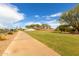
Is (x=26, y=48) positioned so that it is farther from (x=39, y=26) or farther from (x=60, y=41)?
(x=60, y=41)

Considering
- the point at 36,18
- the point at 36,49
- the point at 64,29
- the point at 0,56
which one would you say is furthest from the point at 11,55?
the point at 64,29

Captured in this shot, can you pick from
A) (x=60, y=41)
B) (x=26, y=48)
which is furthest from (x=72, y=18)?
(x=26, y=48)

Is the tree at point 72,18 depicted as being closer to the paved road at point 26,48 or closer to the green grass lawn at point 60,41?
the green grass lawn at point 60,41

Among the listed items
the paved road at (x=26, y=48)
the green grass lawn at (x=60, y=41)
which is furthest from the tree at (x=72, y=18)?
the paved road at (x=26, y=48)

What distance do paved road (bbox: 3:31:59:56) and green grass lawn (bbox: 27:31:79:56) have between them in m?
0.11

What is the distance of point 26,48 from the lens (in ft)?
12.9

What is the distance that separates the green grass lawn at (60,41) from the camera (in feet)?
12.4

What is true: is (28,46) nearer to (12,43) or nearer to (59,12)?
(12,43)

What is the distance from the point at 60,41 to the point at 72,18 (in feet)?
1.82

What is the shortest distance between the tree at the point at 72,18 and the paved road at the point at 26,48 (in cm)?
69

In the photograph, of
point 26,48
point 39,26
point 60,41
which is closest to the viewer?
point 26,48

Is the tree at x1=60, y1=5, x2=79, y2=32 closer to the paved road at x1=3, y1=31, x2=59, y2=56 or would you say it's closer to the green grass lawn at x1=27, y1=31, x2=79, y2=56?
the green grass lawn at x1=27, y1=31, x2=79, y2=56

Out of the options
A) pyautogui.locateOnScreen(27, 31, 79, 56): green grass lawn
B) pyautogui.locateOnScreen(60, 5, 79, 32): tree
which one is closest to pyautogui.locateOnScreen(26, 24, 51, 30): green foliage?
pyautogui.locateOnScreen(27, 31, 79, 56): green grass lawn

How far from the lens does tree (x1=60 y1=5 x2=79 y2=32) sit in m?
4.11
